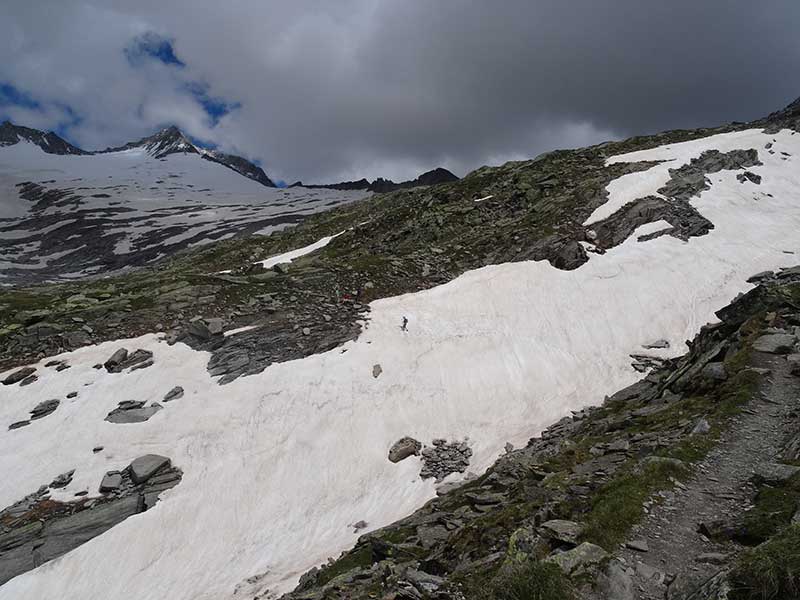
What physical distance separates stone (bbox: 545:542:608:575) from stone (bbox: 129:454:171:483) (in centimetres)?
1663

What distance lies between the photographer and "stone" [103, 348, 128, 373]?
23391mm

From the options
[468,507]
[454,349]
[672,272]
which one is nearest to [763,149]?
[672,272]

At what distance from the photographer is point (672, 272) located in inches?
1152

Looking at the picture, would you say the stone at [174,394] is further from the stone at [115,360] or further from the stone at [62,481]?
the stone at [62,481]

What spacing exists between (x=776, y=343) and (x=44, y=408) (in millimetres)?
30576

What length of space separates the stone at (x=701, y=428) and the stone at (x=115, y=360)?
25403 millimetres

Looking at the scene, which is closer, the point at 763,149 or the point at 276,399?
the point at 276,399

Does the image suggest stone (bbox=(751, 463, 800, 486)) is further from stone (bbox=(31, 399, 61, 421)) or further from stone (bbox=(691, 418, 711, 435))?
stone (bbox=(31, 399, 61, 421))

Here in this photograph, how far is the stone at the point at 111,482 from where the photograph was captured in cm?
1756

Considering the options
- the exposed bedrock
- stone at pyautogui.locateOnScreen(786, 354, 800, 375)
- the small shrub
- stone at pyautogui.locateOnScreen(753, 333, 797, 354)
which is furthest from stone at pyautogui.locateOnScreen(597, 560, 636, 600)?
the exposed bedrock

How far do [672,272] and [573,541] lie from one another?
26.6 meters

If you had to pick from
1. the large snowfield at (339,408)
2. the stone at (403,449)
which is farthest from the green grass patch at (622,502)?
the stone at (403,449)

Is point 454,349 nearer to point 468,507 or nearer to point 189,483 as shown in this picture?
point 468,507

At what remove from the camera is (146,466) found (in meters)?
18.2
